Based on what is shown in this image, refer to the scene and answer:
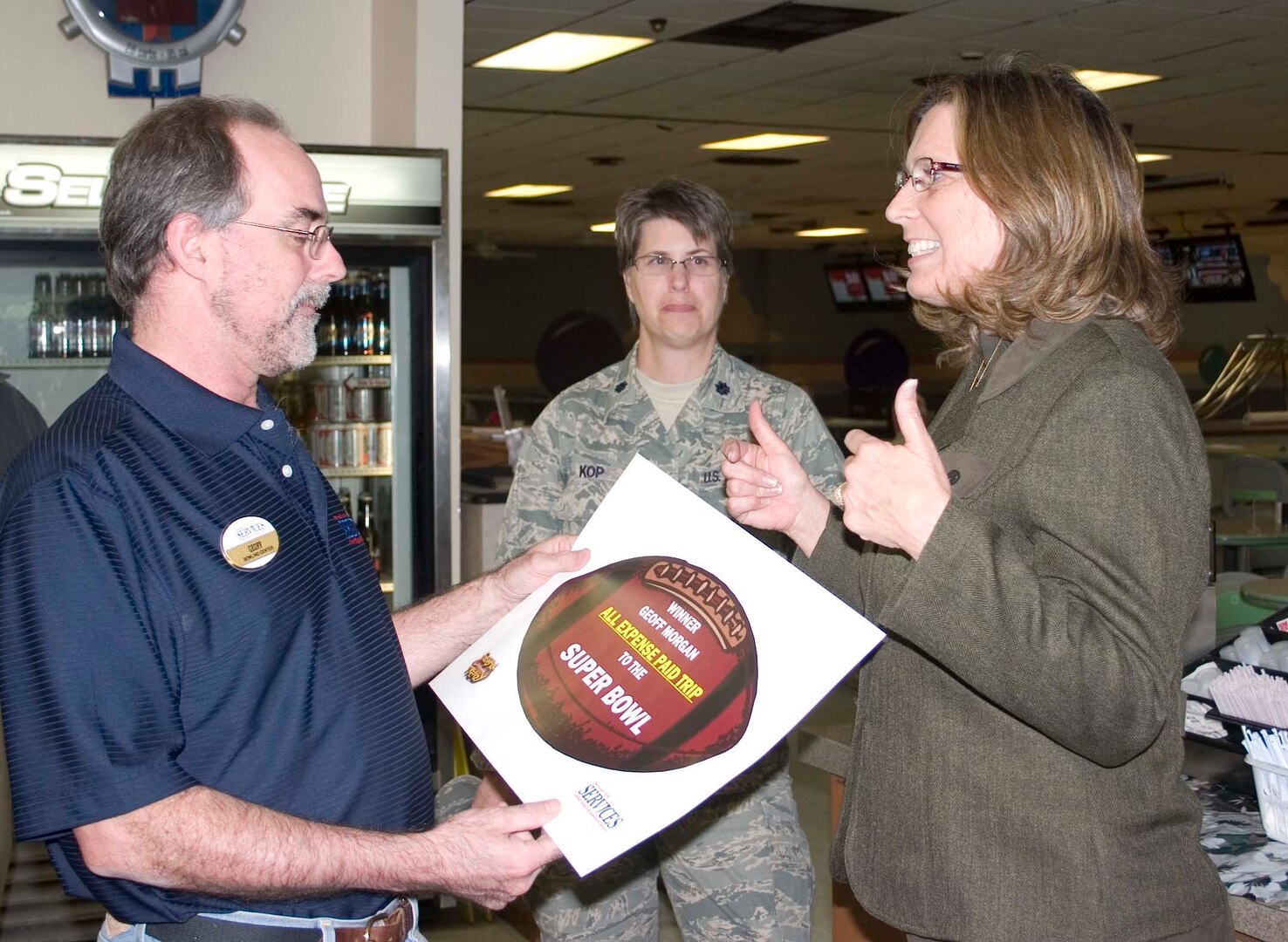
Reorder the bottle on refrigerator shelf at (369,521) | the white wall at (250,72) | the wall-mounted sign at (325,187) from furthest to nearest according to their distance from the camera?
the bottle on refrigerator shelf at (369,521) < the white wall at (250,72) < the wall-mounted sign at (325,187)

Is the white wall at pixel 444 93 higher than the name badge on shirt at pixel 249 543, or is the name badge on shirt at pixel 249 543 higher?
the white wall at pixel 444 93

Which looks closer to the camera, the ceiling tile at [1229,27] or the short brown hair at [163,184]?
the short brown hair at [163,184]

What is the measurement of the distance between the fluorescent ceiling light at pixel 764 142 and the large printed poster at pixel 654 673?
9.18m

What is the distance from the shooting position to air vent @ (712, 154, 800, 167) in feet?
38.5

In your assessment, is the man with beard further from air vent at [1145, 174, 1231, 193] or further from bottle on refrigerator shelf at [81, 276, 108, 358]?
air vent at [1145, 174, 1231, 193]

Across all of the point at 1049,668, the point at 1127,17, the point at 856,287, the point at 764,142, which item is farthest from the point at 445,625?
the point at 856,287

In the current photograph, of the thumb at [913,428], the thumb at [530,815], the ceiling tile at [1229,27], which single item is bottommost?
the thumb at [530,815]

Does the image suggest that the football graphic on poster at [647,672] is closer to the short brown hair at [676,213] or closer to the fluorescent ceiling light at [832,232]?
the short brown hair at [676,213]

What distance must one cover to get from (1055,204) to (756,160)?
10751 mm

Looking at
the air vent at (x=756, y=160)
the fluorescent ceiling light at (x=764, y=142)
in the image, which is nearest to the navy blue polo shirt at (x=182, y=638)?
the fluorescent ceiling light at (x=764, y=142)

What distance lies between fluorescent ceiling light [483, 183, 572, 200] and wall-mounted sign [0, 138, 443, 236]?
385 inches

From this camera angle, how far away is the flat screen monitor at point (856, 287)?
20625 millimetres

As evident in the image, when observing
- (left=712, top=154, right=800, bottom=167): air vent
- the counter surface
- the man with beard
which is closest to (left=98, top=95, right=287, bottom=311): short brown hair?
the man with beard

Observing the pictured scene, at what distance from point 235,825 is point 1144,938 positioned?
3.20ft
